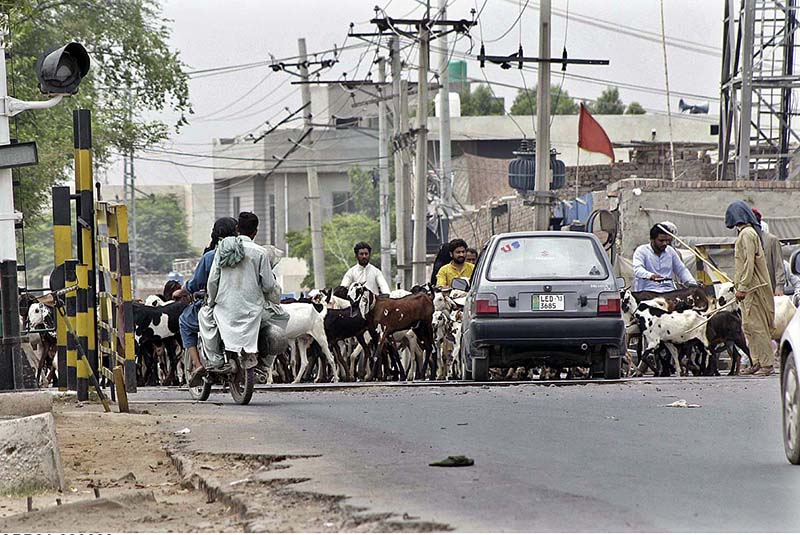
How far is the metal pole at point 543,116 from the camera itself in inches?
1107

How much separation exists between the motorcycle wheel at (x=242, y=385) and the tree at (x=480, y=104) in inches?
3168

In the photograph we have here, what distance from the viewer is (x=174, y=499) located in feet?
25.3

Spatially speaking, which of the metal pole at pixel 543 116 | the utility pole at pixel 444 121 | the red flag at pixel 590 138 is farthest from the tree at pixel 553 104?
the metal pole at pixel 543 116

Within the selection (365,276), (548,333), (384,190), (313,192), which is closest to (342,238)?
(313,192)

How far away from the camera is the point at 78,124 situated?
42.4ft

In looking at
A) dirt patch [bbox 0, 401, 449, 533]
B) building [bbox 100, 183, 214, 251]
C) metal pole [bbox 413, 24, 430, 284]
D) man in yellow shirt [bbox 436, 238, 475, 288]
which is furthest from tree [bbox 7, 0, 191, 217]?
building [bbox 100, 183, 214, 251]

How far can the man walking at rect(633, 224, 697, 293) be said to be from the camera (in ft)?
61.8

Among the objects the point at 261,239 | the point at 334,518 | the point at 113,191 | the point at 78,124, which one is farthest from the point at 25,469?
the point at 113,191

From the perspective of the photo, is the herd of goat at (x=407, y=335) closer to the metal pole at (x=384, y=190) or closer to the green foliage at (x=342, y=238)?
the metal pole at (x=384, y=190)

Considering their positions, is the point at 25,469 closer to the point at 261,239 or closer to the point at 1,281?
the point at 1,281

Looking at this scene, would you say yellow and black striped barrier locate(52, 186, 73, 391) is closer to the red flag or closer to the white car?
the white car

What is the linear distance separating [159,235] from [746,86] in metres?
88.4

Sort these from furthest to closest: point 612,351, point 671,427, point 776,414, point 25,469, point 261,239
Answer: point 261,239 < point 612,351 < point 776,414 < point 671,427 < point 25,469

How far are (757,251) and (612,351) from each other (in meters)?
2.40
